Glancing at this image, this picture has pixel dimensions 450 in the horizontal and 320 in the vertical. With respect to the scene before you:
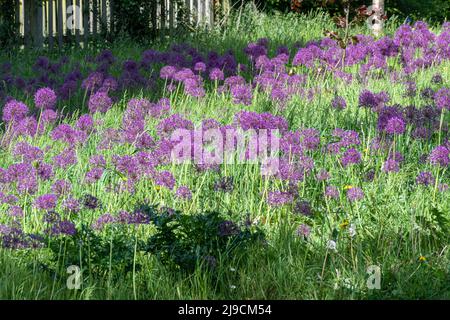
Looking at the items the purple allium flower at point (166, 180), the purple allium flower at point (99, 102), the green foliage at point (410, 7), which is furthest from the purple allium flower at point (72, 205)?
the green foliage at point (410, 7)

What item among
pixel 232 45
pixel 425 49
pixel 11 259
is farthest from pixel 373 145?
pixel 232 45

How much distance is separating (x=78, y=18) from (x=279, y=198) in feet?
29.0

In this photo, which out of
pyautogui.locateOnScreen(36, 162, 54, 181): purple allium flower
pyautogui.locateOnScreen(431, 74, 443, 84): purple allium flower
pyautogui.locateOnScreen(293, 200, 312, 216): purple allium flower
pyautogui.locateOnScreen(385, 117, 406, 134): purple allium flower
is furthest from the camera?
pyautogui.locateOnScreen(431, 74, 443, 84): purple allium flower

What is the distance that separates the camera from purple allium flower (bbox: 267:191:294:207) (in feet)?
11.8

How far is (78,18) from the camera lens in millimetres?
11797

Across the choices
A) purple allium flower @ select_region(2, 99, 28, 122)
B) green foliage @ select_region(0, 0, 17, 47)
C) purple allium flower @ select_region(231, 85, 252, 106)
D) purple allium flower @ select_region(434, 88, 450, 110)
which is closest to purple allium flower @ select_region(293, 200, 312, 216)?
purple allium flower @ select_region(434, 88, 450, 110)

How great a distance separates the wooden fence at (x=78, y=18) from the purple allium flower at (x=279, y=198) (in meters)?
7.80

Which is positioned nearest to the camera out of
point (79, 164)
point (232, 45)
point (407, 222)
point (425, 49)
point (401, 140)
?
point (407, 222)

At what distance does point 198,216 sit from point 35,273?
2.20 ft

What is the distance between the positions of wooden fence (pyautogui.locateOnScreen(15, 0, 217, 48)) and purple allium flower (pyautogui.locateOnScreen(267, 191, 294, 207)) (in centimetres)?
780

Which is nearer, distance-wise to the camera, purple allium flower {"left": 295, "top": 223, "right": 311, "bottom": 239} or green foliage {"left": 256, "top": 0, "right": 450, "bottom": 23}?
purple allium flower {"left": 295, "top": 223, "right": 311, "bottom": 239}

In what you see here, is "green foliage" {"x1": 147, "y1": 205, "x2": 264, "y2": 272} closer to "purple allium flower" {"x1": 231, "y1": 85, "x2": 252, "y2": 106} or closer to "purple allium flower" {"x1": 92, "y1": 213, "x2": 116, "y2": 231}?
"purple allium flower" {"x1": 92, "y1": 213, "x2": 116, "y2": 231}

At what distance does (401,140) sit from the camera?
483 cm
